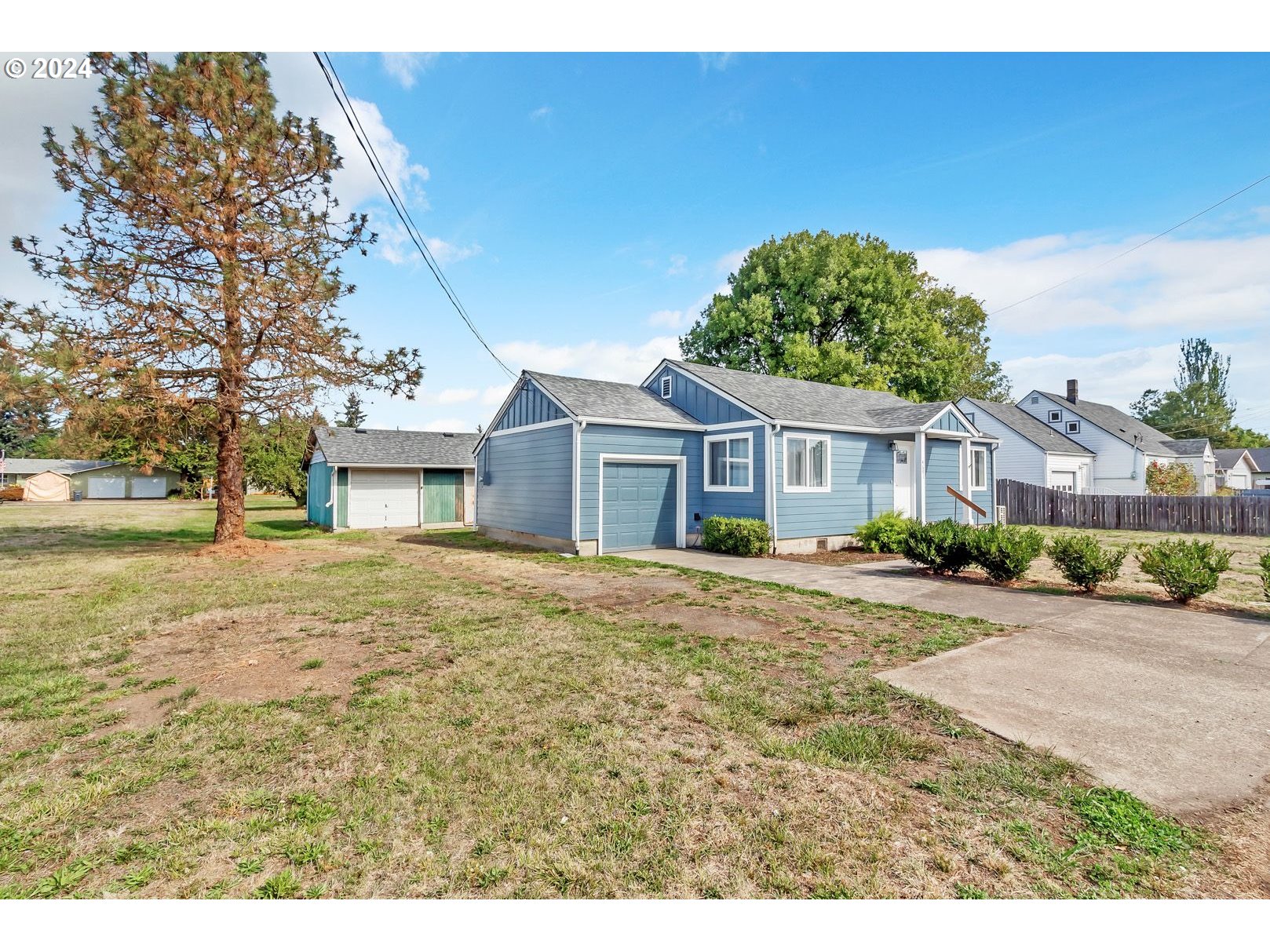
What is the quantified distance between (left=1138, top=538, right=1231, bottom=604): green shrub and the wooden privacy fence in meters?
15.7

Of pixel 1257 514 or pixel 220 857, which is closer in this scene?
pixel 220 857

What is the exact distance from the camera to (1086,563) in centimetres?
830

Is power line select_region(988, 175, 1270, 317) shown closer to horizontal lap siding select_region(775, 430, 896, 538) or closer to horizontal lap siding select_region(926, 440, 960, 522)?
horizontal lap siding select_region(926, 440, 960, 522)

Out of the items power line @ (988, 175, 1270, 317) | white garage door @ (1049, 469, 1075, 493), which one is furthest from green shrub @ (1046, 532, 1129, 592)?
white garage door @ (1049, 469, 1075, 493)

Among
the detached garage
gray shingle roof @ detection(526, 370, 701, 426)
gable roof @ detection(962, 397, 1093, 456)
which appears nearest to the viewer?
gray shingle roof @ detection(526, 370, 701, 426)

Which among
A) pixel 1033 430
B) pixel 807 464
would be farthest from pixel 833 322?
pixel 807 464

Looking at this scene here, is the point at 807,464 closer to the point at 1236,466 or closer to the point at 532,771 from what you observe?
the point at 532,771

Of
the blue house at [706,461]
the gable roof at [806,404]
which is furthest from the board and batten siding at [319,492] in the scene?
the gable roof at [806,404]

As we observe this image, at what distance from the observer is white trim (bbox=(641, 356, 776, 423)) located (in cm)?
1305

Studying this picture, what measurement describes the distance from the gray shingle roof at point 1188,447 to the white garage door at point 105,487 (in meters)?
73.5

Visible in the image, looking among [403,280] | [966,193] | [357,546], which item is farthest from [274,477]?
[966,193]
